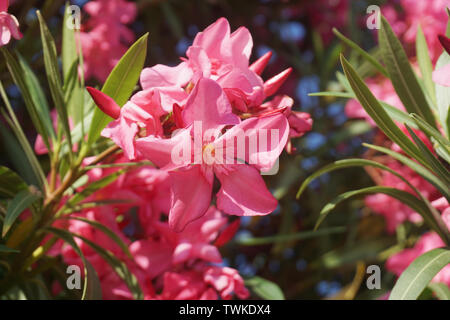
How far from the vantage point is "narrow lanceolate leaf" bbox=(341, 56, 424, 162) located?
2.71 ft

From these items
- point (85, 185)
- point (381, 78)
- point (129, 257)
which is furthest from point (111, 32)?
point (381, 78)

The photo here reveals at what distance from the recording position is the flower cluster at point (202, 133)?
743 mm

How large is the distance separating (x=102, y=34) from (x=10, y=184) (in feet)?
2.23

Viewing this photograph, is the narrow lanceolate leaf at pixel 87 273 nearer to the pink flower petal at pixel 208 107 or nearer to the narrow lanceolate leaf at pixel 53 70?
the narrow lanceolate leaf at pixel 53 70

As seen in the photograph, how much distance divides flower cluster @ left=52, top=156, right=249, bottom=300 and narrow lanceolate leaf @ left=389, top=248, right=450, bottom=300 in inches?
12.7

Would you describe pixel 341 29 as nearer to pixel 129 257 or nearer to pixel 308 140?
pixel 308 140

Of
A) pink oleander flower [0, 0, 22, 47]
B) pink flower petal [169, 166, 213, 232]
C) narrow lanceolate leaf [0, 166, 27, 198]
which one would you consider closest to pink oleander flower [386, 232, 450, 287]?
pink flower petal [169, 166, 213, 232]

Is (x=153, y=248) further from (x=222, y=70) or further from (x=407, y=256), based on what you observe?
(x=407, y=256)

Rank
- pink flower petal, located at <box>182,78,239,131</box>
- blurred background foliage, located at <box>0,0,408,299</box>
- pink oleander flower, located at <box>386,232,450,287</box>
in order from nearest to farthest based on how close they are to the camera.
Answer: pink flower petal, located at <box>182,78,239,131</box> → pink oleander flower, located at <box>386,232,450,287</box> → blurred background foliage, located at <box>0,0,408,299</box>

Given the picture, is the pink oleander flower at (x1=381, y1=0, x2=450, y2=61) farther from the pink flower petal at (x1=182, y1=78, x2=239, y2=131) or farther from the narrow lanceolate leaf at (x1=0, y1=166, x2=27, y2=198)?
the narrow lanceolate leaf at (x1=0, y1=166, x2=27, y2=198)

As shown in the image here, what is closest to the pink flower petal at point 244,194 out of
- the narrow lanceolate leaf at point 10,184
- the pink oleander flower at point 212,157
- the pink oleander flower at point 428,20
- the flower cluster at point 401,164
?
the pink oleander flower at point 212,157

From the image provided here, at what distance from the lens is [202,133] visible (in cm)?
77

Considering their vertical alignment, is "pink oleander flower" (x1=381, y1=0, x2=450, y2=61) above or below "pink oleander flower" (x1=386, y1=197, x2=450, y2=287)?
above

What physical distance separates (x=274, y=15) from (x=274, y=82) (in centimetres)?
144
